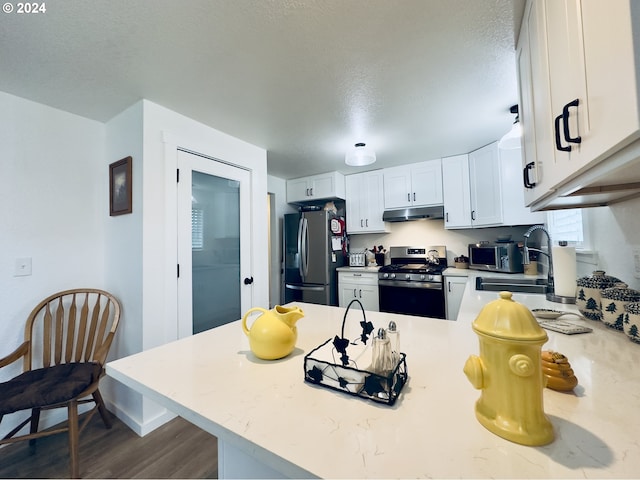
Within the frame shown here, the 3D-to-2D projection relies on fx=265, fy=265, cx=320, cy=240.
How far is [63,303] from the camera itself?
2.01 m

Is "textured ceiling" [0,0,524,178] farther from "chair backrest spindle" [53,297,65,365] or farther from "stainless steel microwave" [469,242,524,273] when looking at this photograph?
"chair backrest spindle" [53,297,65,365]

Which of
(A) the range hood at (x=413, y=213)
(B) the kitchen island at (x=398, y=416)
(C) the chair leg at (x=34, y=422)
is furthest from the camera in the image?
(A) the range hood at (x=413, y=213)

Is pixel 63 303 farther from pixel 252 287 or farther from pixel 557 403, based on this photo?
pixel 557 403

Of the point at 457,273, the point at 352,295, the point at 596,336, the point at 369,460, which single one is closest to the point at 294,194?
the point at 352,295

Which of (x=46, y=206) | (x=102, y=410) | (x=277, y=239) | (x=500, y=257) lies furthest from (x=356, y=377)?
(x=277, y=239)

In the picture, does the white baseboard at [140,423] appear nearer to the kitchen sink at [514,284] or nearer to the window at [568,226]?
the kitchen sink at [514,284]

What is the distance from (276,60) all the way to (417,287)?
2660 mm

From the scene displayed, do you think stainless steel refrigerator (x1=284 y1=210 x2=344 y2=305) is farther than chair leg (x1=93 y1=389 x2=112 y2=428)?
Yes

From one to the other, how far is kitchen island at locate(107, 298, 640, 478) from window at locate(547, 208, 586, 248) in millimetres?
1262

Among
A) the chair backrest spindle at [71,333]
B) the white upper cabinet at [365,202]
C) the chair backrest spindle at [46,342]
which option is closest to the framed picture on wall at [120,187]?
the chair backrest spindle at [71,333]

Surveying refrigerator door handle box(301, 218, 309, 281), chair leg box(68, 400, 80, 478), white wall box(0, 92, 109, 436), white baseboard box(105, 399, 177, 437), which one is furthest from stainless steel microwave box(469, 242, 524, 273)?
white wall box(0, 92, 109, 436)

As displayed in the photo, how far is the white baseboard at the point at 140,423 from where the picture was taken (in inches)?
70.9

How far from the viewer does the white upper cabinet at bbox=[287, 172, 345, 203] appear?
12.5 ft

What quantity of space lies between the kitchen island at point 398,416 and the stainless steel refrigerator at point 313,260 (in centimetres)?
266
